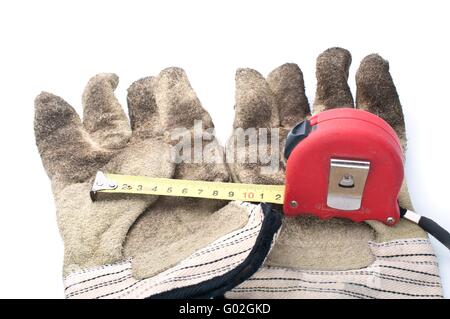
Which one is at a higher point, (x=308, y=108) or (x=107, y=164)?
(x=308, y=108)

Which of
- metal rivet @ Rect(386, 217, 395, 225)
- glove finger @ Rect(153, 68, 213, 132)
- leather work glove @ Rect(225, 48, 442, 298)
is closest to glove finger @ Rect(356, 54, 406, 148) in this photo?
leather work glove @ Rect(225, 48, 442, 298)

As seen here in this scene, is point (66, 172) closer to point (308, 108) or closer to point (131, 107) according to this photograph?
point (131, 107)

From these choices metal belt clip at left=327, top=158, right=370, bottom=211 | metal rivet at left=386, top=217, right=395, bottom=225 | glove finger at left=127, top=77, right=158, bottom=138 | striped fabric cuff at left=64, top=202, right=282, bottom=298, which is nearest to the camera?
striped fabric cuff at left=64, top=202, right=282, bottom=298

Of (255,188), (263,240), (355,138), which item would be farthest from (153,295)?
(355,138)

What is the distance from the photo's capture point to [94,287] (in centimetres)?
140

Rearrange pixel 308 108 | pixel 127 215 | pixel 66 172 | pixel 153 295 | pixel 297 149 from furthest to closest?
pixel 308 108
pixel 66 172
pixel 127 215
pixel 297 149
pixel 153 295

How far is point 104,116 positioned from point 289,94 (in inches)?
19.5

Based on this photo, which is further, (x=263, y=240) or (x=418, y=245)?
(x=418, y=245)

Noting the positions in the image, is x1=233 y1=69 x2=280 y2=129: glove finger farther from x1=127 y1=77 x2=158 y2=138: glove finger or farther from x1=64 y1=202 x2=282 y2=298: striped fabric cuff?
x1=64 y1=202 x2=282 y2=298: striped fabric cuff

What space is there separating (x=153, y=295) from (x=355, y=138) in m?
0.51

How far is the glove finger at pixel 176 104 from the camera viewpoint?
5.73 feet

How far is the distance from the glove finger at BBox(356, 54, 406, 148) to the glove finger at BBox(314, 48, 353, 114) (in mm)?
38

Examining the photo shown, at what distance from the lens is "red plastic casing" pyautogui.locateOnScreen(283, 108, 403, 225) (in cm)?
137

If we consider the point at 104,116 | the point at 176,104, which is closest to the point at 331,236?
the point at 176,104
